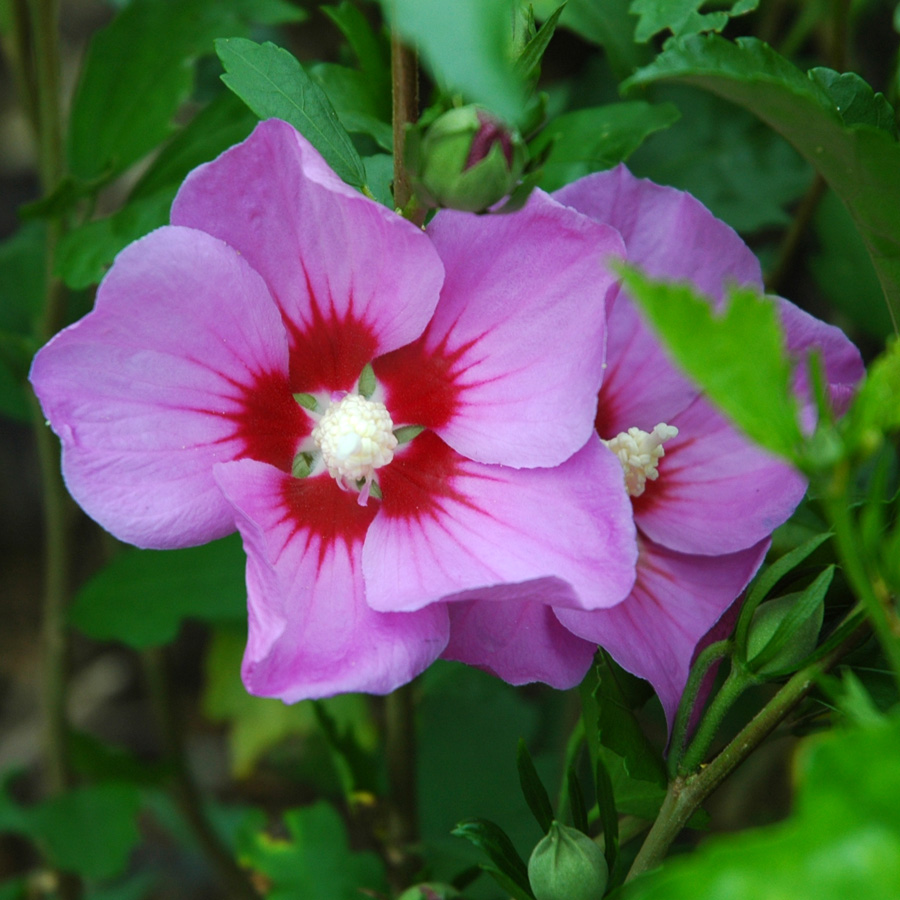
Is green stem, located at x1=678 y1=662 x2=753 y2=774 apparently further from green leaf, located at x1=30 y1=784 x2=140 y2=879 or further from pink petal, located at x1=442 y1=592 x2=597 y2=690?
green leaf, located at x1=30 y1=784 x2=140 y2=879

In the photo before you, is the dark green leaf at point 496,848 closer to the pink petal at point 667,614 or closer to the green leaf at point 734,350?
the pink petal at point 667,614

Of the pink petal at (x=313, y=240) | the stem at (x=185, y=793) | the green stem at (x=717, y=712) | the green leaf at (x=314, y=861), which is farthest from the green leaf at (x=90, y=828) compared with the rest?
the green stem at (x=717, y=712)

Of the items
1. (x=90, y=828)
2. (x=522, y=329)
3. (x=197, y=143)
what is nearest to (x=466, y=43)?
(x=522, y=329)

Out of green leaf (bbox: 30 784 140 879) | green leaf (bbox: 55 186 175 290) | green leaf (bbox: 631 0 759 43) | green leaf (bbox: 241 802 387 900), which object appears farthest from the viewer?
green leaf (bbox: 30 784 140 879)

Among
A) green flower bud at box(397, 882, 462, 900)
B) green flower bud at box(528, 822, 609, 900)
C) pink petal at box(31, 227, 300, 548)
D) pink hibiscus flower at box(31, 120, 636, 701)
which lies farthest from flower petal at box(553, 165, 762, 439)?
green flower bud at box(397, 882, 462, 900)

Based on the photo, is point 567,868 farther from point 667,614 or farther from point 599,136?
point 599,136
